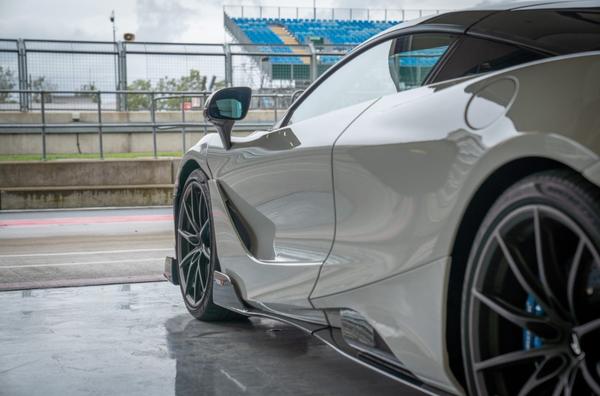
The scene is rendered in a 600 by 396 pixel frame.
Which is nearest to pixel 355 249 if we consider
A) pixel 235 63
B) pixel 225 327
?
pixel 225 327

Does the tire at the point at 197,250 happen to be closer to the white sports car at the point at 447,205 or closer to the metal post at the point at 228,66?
the white sports car at the point at 447,205

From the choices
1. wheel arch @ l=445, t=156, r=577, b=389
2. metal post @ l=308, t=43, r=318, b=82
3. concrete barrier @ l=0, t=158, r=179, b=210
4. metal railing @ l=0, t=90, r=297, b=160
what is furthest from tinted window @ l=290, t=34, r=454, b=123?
metal post @ l=308, t=43, r=318, b=82

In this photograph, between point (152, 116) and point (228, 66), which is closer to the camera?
point (152, 116)

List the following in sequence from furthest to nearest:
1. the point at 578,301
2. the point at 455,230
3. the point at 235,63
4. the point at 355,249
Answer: the point at 235,63 → the point at 355,249 → the point at 455,230 → the point at 578,301

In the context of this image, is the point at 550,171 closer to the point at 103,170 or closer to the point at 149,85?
the point at 103,170

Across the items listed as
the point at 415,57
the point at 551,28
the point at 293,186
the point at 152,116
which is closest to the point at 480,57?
the point at 551,28

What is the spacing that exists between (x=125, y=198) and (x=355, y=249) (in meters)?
10.9

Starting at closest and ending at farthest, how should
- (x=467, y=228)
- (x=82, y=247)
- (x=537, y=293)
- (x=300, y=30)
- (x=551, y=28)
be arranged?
(x=537, y=293) → (x=467, y=228) → (x=551, y=28) → (x=82, y=247) → (x=300, y=30)

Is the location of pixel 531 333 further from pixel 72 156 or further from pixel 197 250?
pixel 72 156

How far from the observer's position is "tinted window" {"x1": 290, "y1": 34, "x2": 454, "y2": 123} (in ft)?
9.82

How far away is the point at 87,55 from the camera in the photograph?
1869 centimetres

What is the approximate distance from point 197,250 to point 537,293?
2.73 m

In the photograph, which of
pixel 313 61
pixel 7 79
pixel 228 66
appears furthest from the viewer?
pixel 228 66

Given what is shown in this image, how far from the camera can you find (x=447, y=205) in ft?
7.70
